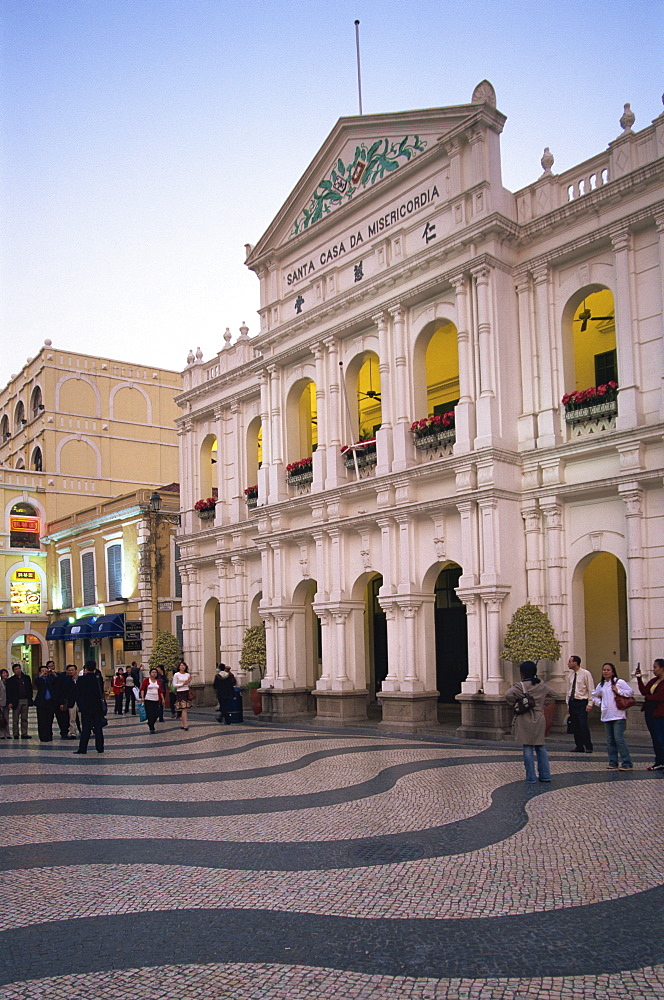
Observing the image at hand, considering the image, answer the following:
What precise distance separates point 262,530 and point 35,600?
75.7 feet

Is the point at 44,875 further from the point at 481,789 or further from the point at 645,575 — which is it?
the point at 645,575

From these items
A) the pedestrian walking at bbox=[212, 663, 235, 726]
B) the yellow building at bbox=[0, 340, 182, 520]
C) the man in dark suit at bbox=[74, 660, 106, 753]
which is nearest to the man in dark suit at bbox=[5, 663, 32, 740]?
the man in dark suit at bbox=[74, 660, 106, 753]

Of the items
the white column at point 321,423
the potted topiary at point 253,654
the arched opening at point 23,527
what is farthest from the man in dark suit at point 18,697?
the arched opening at point 23,527

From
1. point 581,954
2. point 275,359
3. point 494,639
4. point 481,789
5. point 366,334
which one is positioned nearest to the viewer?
point 581,954

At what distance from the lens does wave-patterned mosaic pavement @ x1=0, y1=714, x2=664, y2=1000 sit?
540 centimetres

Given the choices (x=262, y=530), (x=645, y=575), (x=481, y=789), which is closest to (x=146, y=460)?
(x=262, y=530)

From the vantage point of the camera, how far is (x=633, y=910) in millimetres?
6445

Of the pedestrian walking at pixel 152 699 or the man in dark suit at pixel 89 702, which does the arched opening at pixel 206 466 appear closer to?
the pedestrian walking at pixel 152 699

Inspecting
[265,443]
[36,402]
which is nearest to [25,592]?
[36,402]

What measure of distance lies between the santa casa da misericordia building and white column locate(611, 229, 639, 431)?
0.04 meters

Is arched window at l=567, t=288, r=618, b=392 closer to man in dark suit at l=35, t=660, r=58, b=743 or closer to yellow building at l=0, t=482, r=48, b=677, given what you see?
man in dark suit at l=35, t=660, r=58, b=743

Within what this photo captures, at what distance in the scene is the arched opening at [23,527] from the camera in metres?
43.7

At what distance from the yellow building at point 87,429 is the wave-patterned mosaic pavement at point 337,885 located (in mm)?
33381

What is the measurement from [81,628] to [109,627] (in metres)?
2.47
